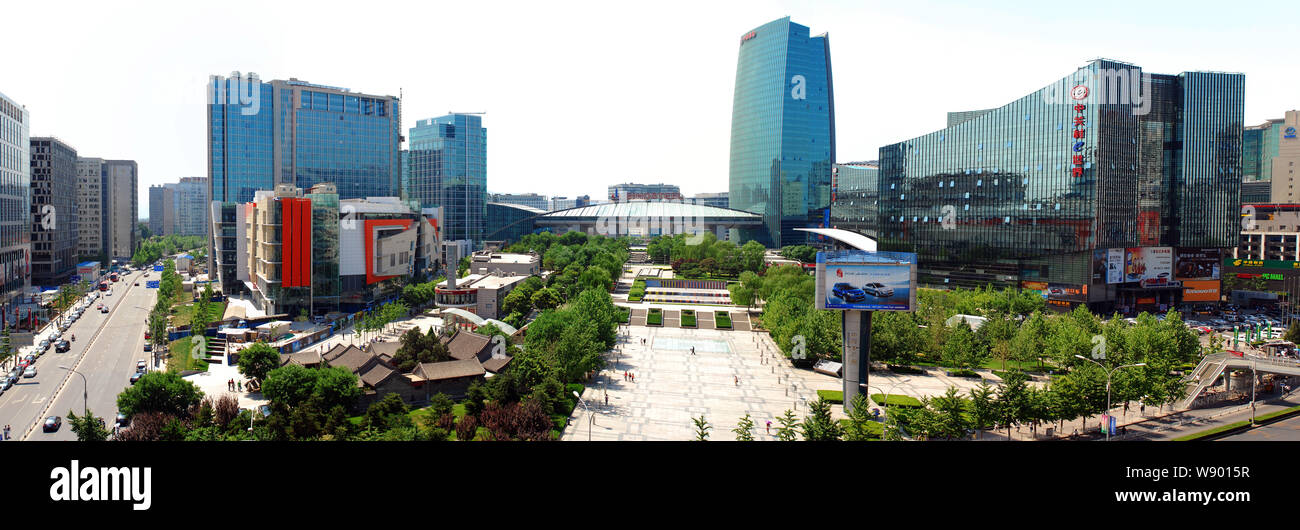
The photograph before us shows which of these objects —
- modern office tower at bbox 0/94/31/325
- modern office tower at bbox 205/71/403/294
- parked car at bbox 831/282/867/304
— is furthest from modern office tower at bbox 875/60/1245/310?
modern office tower at bbox 205/71/403/294

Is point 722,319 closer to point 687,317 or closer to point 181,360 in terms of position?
point 687,317

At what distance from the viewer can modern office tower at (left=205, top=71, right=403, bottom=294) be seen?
306 feet

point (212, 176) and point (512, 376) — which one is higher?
point (212, 176)

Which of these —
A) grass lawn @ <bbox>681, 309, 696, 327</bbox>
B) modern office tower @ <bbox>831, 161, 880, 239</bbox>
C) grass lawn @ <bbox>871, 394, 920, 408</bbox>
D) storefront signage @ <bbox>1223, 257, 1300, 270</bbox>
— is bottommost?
grass lawn @ <bbox>871, 394, 920, 408</bbox>

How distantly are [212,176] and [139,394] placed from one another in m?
82.4

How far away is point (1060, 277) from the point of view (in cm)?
5678

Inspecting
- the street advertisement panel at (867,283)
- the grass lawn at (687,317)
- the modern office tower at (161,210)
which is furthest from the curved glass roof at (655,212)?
the modern office tower at (161,210)

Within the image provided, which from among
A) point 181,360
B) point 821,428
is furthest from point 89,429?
point 821,428

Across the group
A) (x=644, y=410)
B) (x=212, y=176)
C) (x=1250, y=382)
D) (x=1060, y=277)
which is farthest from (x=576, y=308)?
(x=212, y=176)

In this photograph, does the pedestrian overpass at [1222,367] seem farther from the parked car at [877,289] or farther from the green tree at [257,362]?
the green tree at [257,362]

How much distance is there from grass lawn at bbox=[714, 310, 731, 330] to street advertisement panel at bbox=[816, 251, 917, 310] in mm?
23629

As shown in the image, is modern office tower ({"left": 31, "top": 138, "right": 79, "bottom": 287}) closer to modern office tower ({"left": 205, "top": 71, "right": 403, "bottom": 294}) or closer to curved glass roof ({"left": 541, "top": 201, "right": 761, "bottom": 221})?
modern office tower ({"left": 205, "top": 71, "right": 403, "bottom": 294})

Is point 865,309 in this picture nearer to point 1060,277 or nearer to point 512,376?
point 512,376
